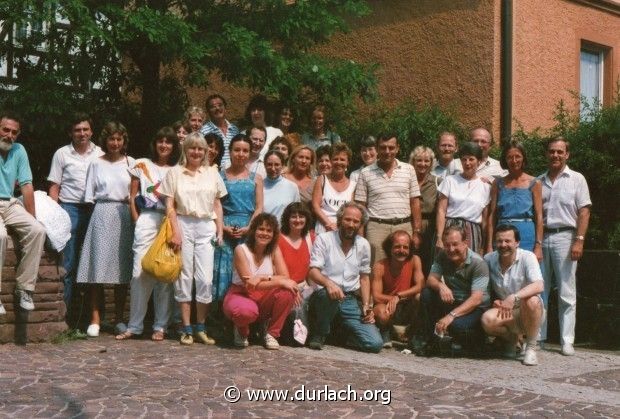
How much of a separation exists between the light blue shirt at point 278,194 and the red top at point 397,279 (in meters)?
1.08

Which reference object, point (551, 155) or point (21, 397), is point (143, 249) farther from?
point (551, 155)

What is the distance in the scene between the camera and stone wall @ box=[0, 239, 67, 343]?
8594 millimetres

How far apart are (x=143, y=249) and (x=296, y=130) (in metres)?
3.76

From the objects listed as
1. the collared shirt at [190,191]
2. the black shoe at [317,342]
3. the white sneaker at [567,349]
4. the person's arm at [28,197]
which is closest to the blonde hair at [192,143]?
the collared shirt at [190,191]

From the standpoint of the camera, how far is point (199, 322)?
9.05 meters

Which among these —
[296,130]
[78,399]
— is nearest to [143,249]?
[78,399]

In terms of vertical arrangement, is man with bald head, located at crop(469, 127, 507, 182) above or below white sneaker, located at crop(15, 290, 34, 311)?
above

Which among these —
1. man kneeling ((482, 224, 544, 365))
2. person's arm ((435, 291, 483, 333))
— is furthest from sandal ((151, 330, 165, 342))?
man kneeling ((482, 224, 544, 365))

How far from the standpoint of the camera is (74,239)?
30.7 ft

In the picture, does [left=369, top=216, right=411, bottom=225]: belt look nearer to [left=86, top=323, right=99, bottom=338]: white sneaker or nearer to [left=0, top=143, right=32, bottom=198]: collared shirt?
[left=86, top=323, right=99, bottom=338]: white sneaker

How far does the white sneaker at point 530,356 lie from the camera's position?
336 inches

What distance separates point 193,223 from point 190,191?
297 mm

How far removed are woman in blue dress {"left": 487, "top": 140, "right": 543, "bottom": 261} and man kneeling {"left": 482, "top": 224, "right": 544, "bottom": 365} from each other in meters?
0.36

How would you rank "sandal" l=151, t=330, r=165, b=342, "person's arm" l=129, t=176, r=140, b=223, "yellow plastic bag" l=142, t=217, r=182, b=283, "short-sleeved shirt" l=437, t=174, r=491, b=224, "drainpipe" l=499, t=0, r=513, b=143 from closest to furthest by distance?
"yellow plastic bag" l=142, t=217, r=182, b=283 < "sandal" l=151, t=330, r=165, b=342 < "person's arm" l=129, t=176, r=140, b=223 < "short-sleeved shirt" l=437, t=174, r=491, b=224 < "drainpipe" l=499, t=0, r=513, b=143
